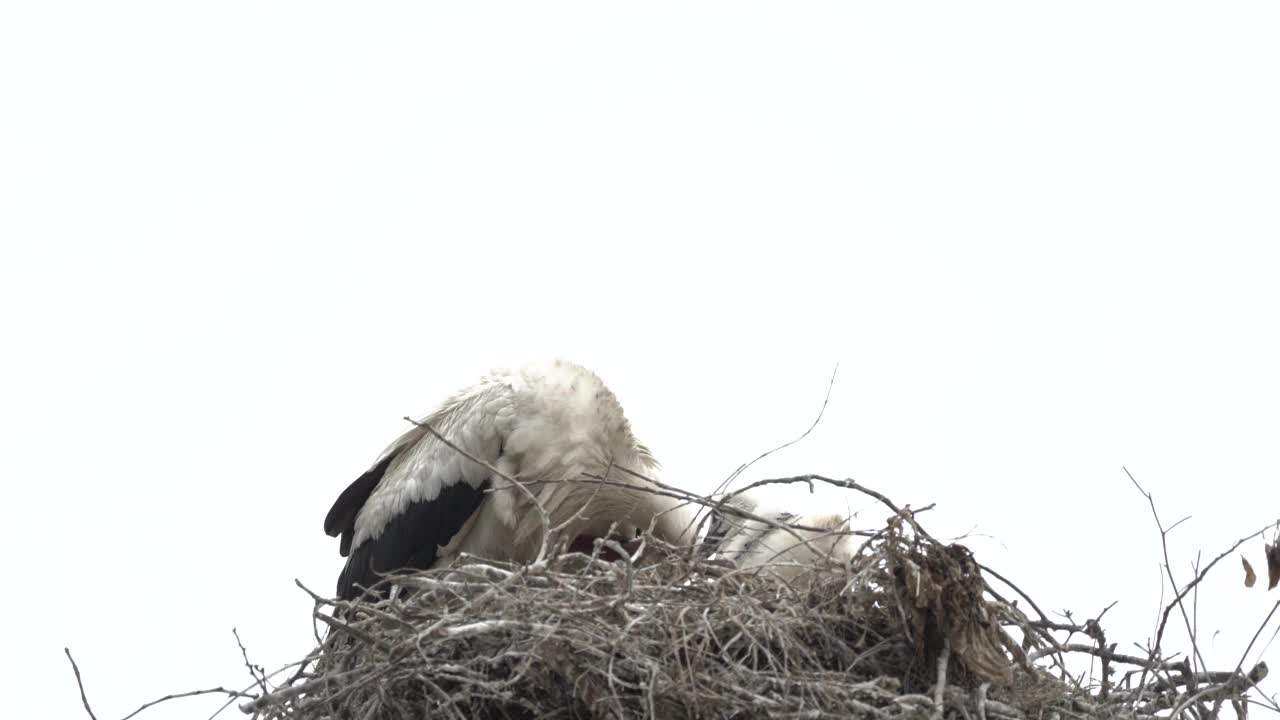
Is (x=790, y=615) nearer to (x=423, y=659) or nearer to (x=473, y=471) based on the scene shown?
(x=423, y=659)

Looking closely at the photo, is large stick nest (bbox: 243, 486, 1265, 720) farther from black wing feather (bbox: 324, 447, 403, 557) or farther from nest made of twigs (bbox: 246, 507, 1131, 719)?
black wing feather (bbox: 324, 447, 403, 557)

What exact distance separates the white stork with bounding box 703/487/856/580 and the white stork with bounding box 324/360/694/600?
22cm

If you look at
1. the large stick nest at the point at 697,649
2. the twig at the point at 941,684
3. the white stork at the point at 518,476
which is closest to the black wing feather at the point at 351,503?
the white stork at the point at 518,476

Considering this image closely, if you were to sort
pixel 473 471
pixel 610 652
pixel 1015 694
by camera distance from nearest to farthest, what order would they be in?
1. pixel 610 652
2. pixel 1015 694
3. pixel 473 471

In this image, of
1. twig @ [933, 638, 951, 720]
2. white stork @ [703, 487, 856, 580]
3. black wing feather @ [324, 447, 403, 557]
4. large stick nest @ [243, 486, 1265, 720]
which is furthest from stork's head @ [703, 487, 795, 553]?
black wing feather @ [324, 447, 403, 557]

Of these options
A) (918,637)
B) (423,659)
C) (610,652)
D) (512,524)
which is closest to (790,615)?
(918,637)

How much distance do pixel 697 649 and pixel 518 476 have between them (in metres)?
1.61

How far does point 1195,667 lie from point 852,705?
1018 mm

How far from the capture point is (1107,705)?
4.05 meters

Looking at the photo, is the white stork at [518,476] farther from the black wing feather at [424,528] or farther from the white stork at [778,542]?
the white stork at [778,542]

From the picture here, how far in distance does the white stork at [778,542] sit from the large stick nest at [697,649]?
1.32 ft

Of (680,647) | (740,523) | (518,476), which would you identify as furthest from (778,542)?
(680,647)

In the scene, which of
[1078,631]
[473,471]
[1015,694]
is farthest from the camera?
[473,471]

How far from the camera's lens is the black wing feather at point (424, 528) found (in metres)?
5.23
